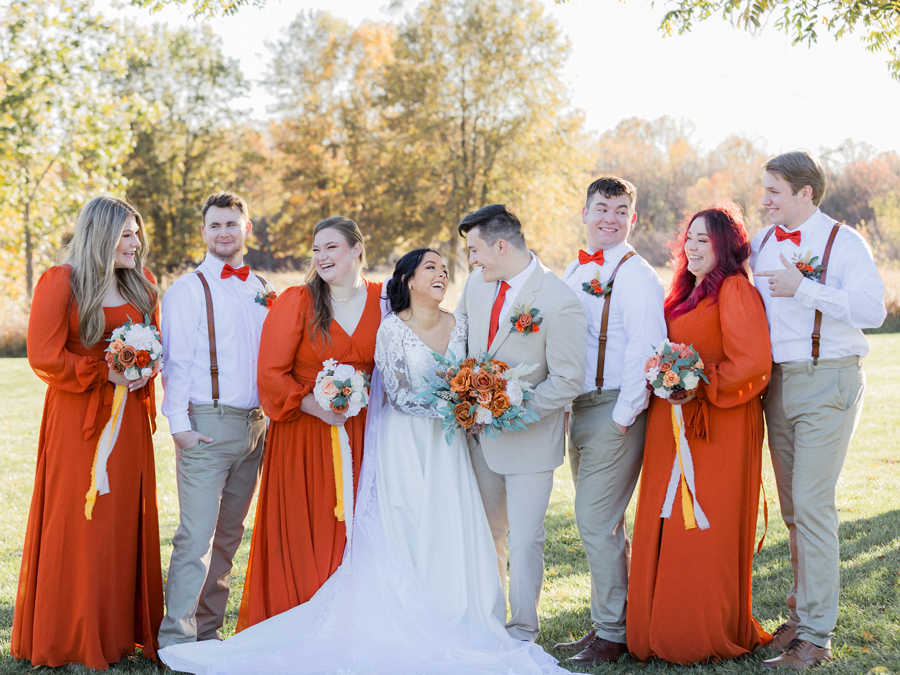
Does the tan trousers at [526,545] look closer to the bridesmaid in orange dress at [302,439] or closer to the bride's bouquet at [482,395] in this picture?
the bride's bouquet at [482,395]

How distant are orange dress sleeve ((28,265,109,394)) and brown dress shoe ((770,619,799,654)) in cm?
408

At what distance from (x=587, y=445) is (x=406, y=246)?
27.3 meters

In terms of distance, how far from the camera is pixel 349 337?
450 cm

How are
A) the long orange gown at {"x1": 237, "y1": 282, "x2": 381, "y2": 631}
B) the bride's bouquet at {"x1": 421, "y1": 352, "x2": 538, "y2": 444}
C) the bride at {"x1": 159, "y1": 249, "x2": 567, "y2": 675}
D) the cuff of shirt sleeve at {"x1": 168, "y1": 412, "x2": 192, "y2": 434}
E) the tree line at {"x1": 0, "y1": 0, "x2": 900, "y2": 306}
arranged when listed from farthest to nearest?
the tree line at {"x1": 0, "y1": 0, "x2": 900, "y2": 306}, the cuff of shirt sleeve at {"x1": 168, "y1": 412, "x2": 192, "y2": 434}, the long orange gown at {"x1": 237, "y1": 282, "x2": 381, "y2": 631}, the bride at {"x1": 159, "y1": 249, "x2": 567, "y2": 675}, the bride's bouquet at {"x1": 421, "y1": 352, "x2": 538, "y2": 444}

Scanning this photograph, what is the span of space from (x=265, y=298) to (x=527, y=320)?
168 centimetres

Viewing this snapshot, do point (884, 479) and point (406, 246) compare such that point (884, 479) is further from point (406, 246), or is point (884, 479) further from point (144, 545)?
point (406, 246)

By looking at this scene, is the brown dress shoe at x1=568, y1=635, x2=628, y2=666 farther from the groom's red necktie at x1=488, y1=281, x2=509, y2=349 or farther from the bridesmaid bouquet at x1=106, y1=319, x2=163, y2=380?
the bridesmaid bouquet at x1=106, y1=319, x2=163, y2=380

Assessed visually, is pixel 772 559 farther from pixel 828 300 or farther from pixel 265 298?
pixel 265 298

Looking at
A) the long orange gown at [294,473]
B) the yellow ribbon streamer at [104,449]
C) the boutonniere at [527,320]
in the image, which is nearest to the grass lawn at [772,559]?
the long orange gown at [294,473]

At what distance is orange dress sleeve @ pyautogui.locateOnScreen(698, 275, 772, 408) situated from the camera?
161 inches

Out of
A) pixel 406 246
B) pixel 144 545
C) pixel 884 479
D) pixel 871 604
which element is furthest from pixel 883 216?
pixel 144 545

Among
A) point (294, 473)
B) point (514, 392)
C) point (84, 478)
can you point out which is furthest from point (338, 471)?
point (84, 478)

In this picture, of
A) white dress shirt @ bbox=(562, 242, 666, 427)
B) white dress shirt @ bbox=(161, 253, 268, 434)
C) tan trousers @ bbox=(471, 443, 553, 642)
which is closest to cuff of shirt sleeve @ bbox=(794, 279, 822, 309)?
white dress shirt @ bbox=(562, 242, 666, 427)

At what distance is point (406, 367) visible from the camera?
173 inches
